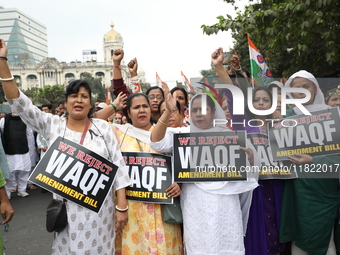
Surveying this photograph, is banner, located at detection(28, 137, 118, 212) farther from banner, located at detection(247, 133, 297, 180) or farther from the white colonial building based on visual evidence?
the white colonial building

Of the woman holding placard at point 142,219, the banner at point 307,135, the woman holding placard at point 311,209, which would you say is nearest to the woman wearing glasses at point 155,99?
the woman holding placard at point 142,219

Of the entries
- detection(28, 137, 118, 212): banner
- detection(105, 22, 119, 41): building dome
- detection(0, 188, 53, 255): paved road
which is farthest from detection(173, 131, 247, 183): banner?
detection(105, 22, 119, 41): building dome

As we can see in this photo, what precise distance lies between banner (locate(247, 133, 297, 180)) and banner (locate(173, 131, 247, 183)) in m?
0.20

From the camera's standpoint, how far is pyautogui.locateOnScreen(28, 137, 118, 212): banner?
2281 millimetres

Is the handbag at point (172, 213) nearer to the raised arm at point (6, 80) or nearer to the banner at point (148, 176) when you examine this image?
the banner at point (148, 176)

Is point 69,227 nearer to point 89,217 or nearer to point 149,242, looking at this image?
point 89,217

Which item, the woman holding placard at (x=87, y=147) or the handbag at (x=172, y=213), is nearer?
the woman holding placard at (x=87, y=147)

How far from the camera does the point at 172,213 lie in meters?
2.56

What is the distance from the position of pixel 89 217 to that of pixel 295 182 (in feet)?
5.52

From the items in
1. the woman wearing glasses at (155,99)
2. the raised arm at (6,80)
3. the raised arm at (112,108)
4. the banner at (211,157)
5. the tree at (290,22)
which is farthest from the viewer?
the tree at (290,22)

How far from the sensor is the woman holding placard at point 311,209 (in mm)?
2588

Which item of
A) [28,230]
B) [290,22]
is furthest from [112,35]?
[28,230]

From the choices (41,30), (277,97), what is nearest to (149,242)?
(277,97)

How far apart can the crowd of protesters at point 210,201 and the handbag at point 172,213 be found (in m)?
0.04
